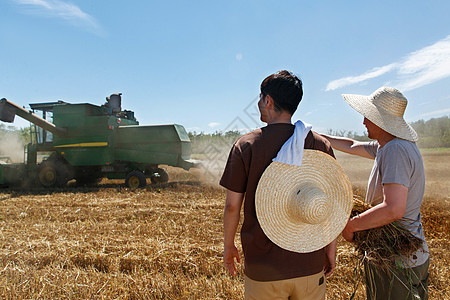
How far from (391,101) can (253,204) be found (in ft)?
3.83

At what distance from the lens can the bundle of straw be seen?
1870mm

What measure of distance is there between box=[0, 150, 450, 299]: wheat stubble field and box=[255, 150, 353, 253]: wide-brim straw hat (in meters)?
1.48

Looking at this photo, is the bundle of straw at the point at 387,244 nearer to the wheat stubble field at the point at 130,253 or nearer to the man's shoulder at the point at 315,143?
the man's shoulder at the point at 315,143

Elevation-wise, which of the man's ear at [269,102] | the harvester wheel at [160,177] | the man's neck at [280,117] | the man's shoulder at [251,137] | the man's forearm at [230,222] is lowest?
the harvester wheel at [160,177]

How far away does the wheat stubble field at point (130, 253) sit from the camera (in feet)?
10.5

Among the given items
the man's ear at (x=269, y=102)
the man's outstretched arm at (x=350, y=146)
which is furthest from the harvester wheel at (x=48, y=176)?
the man's ear at (x=269, y=102)

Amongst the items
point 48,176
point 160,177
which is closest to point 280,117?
point 160,177

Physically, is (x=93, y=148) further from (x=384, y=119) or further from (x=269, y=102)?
(x=384, y=119)

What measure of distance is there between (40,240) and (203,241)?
8.63ft

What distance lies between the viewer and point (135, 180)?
1083 cm

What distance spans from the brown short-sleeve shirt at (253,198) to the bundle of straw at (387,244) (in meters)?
0.48

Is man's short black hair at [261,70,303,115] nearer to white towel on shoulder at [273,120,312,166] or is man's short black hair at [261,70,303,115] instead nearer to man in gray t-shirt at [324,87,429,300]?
white towel on shoulder at [273,120,312,166]

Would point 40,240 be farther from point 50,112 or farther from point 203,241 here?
point 50,112

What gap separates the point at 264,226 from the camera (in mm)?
1644
